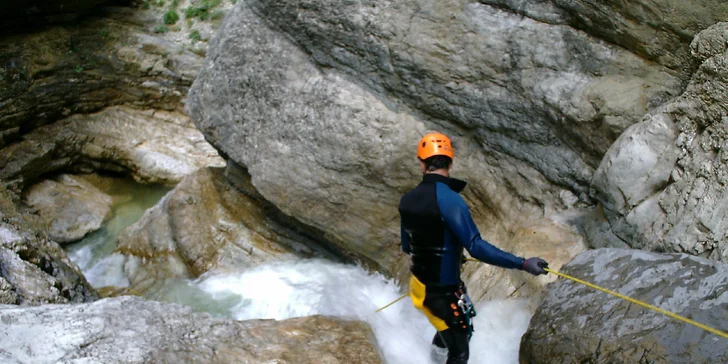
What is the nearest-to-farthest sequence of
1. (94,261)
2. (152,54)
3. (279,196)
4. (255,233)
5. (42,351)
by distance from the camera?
(42,351)
(279,196)
(255,233)
(94,261)
(152,54)

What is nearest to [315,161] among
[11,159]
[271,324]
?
[271,324]

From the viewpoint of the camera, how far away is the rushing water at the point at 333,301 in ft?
15.5

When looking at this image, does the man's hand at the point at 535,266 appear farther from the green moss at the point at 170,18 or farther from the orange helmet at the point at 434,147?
the green moss at the point at 170,18

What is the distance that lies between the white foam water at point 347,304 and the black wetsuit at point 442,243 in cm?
79

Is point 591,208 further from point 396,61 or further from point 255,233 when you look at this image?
point 255,233

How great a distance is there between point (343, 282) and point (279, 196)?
4.16 ft

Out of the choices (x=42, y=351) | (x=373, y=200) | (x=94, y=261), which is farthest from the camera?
(x=94, y=261)

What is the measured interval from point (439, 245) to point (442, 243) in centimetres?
2

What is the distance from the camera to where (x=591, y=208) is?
5.10 metres

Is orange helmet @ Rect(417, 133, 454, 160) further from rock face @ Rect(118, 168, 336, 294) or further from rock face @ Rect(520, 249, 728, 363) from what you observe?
rock face @ Rect(118, 168, 336, 294)

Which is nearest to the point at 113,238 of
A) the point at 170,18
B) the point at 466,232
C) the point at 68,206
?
the point at 68,206

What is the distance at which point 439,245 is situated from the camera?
3.77 meters

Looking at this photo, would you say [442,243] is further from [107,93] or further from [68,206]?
[107,93]

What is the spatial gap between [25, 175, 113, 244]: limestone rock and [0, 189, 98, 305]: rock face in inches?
177
